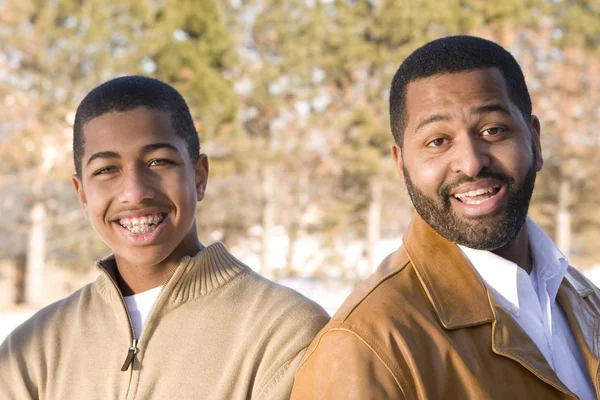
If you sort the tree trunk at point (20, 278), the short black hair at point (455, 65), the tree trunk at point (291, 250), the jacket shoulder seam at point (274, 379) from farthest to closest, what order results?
the tree trunk at point (291, 250), the tree trunk at point (20, 278), the jacket shoulder seam at point (274, 379), the short black hair at point (455, 65)

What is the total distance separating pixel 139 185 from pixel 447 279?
1.13 m

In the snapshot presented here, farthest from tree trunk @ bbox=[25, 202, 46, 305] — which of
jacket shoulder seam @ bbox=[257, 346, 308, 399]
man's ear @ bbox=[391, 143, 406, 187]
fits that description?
man's ear @ bbox=[391, 143, 406, 187]

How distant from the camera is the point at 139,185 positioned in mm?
2828

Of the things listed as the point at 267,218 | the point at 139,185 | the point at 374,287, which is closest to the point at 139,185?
the point at 139,185

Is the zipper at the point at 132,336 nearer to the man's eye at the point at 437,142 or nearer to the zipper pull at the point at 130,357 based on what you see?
the zipper pull at the point at 130,357

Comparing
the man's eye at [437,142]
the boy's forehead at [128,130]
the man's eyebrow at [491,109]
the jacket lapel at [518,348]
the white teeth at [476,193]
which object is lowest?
the jacket lapel at [518,348]

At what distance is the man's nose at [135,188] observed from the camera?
2.82 m

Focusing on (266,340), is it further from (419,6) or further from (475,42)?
(419,6)

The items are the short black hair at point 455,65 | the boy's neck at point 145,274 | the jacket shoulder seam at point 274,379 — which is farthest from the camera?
the boy's neck at point 145,274

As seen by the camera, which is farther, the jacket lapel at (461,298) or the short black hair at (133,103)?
the short black hair at (133,103)

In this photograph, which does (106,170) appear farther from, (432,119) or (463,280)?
(463,280)

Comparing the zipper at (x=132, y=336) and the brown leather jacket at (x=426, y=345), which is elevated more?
the zipper at (x=132, y=336)

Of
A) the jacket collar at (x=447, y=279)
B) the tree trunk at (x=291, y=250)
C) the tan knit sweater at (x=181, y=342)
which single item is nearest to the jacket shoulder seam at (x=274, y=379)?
the tan knit sweater at (x=181, y=342)

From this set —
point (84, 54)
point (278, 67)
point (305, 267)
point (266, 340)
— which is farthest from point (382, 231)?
point (266, 340)
